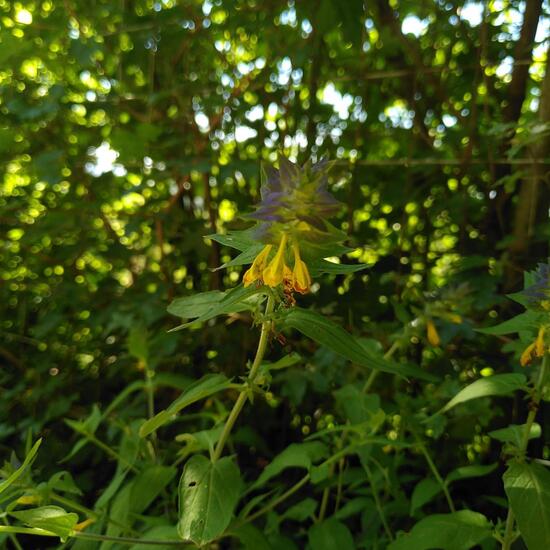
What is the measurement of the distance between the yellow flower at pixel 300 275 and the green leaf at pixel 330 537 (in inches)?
21.4

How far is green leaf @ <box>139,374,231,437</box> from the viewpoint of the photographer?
67cm

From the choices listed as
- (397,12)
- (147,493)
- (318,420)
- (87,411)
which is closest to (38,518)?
(147,493)

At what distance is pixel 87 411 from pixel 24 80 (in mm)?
956

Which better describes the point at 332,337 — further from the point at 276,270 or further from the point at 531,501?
the point at 531,501

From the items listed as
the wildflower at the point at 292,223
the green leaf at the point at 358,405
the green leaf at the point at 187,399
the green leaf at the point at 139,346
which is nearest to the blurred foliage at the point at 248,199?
the green leaf at the point at 139,346

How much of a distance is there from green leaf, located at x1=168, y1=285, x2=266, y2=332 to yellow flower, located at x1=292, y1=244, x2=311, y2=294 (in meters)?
0.05

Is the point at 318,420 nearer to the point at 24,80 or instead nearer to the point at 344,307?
the point at 344,307

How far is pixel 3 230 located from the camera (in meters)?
1.79

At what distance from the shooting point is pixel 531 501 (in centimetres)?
70

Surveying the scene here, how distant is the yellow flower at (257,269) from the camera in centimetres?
64

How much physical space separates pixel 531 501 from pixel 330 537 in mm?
389

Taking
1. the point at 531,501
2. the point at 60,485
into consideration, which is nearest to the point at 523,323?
the point at 531,501

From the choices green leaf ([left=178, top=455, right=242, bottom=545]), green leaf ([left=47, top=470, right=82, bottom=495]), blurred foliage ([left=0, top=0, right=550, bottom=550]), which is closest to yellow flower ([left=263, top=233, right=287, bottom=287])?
green leaf ([left=178, top=455, right=242, bottom=545])

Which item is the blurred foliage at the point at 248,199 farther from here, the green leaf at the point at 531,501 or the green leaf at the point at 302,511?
the green leaf at the point at 531,501
